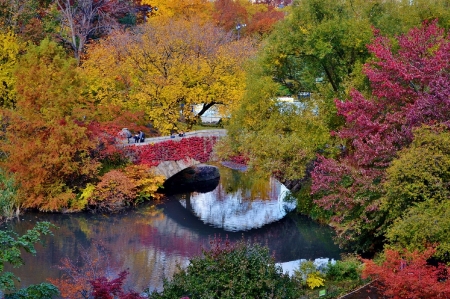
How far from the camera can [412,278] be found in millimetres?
13805

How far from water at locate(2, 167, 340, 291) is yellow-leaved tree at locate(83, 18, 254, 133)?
5030 millimetres

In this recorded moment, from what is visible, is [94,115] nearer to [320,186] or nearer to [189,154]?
[189,154]

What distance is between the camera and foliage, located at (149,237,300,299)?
1410 cm

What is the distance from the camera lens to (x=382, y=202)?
760 inches

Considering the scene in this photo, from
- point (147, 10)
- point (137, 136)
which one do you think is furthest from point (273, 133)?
point (147, 10)

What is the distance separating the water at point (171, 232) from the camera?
70.5ft

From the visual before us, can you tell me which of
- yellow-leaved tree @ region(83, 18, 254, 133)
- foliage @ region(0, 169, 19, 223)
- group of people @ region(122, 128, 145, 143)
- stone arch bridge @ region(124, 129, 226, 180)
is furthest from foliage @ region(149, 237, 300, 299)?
yellow-leaved tree @ region(83, 18, 254, 133)

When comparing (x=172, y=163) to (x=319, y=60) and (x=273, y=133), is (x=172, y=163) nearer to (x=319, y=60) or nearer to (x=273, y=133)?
(x=273, y=133)

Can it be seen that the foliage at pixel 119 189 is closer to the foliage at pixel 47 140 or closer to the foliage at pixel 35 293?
the foliage at pixel 47 140

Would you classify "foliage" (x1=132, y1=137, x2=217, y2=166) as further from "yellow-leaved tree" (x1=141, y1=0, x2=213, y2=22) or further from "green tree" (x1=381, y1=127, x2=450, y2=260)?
"yellow-leaved tree" (x1=141, y1=0, x2=213, y2=22)

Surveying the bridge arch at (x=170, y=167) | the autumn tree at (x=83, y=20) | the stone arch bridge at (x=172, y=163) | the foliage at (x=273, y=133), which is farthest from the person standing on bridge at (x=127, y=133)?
the autumn tree at (x=83, y=20)

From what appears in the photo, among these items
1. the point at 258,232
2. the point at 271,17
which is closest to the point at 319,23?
the point at 258,232

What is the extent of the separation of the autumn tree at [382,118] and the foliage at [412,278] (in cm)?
494

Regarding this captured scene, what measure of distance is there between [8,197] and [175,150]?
8574mm
